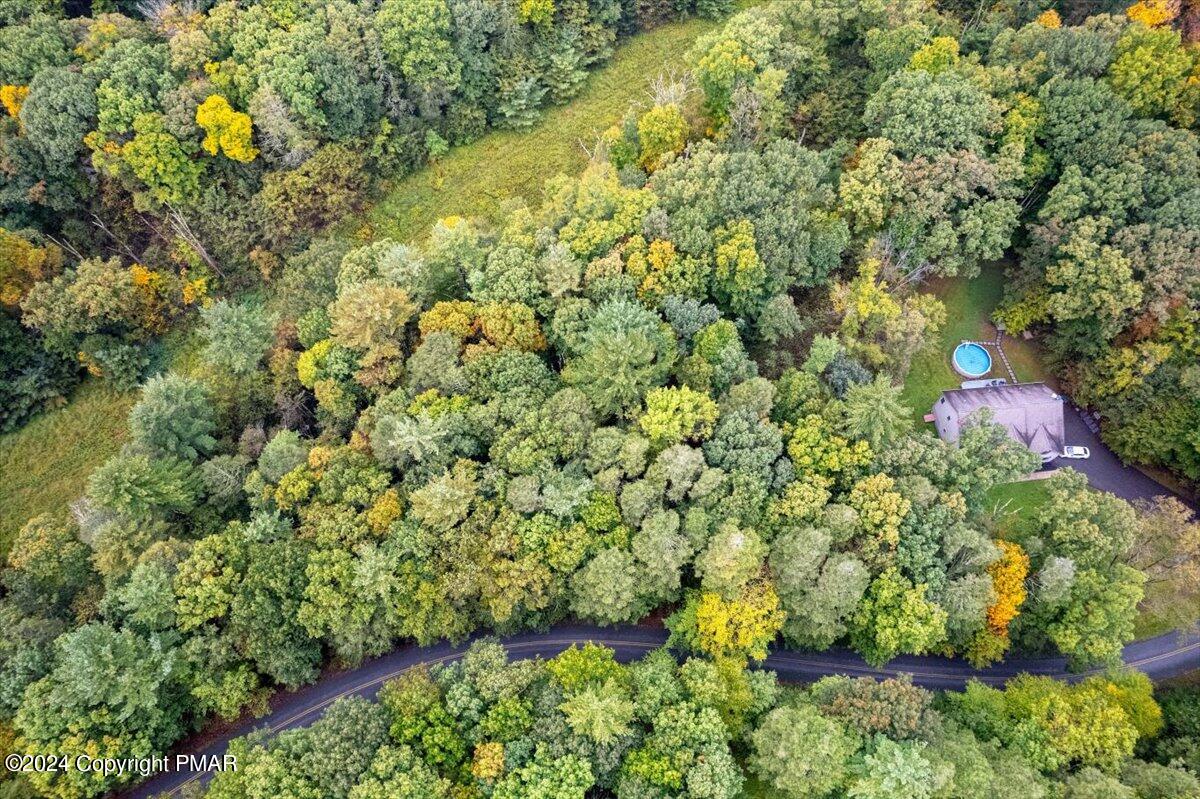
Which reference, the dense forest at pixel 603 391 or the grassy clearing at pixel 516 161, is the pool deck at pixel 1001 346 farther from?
the grassy clearing at pixel 516 161

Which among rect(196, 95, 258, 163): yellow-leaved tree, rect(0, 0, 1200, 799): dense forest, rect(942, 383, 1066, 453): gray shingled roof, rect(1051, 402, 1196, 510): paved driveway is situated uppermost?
rect(196, 95, 258, 163): yellow-leaved tree

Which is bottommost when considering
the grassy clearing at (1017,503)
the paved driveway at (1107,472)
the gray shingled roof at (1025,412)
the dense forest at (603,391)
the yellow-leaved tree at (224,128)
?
the paved driveway at (1107,472)

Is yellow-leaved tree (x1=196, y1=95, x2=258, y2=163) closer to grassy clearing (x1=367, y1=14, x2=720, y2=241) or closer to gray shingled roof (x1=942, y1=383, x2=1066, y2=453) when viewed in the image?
grassy clearing (x1=367, y1=14, x2=720, y2=241)

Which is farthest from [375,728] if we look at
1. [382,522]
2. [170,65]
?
[170,65]

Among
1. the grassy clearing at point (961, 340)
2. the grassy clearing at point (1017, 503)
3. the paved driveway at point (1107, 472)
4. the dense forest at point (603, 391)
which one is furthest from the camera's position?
the grassy clearing at point (961, 340)

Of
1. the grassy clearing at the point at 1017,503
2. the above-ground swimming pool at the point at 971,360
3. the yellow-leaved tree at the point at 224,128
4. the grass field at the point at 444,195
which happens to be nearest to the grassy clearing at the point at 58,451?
the grass field at the point at 444,195

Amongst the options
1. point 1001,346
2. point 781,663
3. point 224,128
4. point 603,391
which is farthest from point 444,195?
point 1001,346

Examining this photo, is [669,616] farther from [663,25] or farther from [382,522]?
[663,25]

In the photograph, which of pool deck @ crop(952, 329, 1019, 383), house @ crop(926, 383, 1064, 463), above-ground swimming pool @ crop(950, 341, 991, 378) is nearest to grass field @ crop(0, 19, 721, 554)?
above-ground swimming pool @ crop(950, 341, 991, 378)
